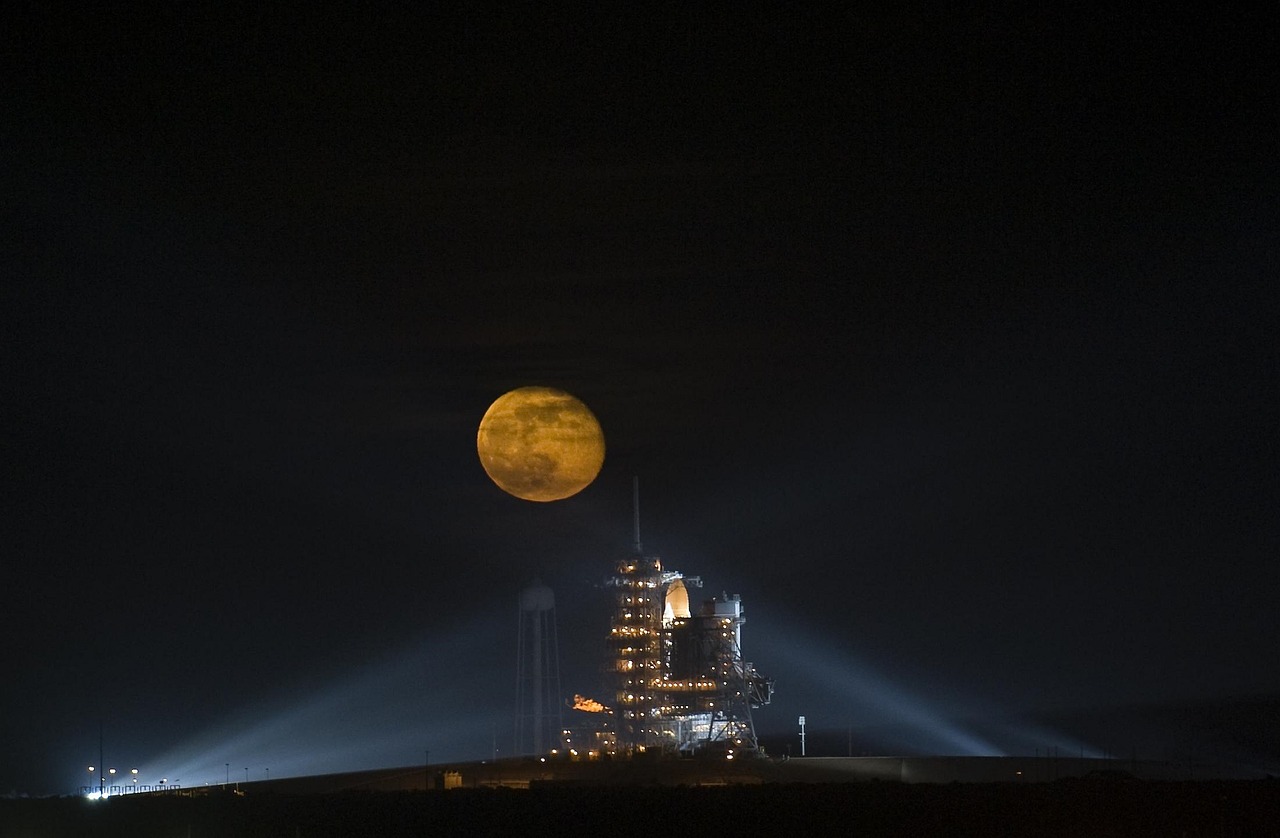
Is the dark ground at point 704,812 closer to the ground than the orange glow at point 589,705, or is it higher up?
closer to the ground

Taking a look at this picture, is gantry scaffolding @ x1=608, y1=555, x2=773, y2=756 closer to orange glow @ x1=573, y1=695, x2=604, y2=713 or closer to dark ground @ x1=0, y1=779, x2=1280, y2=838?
orange glow @ x1=573, y1=695, x2=604, y2=713

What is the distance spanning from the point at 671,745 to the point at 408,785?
11.2 metres

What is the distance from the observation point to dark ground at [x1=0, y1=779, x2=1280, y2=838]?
1873 inches

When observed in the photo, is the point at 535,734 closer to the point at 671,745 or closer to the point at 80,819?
the point at 671,745

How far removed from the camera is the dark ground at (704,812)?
47562 millimetres

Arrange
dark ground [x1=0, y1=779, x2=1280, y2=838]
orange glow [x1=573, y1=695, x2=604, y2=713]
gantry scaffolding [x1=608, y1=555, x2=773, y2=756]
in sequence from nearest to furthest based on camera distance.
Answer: dark ground [x1=0, y1=779, x2=1280, y2=838] < gantry scaffolding [x1=608, y1=555, x2=773, y2=756] < orange glow [x1=573, y1=695, x2=604, y2=713]

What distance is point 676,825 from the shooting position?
1891 inches

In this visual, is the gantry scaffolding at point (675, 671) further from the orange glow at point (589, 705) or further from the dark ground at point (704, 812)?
the dark ground at point (704, 812)

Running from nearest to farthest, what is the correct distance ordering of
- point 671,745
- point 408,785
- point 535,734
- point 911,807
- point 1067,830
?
1. point 1067,830
2. point 911,807
3. point 408,785
4. point 671,745
5. point 535,734

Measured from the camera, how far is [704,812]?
161 feet

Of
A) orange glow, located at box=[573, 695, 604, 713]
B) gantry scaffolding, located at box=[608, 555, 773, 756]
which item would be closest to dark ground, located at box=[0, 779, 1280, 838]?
gantry scaffolding, located at box=[608, 555, 773, 756]

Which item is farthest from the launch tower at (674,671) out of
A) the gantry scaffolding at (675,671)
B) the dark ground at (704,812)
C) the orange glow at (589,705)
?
the dark ground at (704,812)

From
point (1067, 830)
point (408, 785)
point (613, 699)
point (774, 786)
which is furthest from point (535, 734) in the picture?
point (1067, 830)

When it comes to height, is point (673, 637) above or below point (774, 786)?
above
